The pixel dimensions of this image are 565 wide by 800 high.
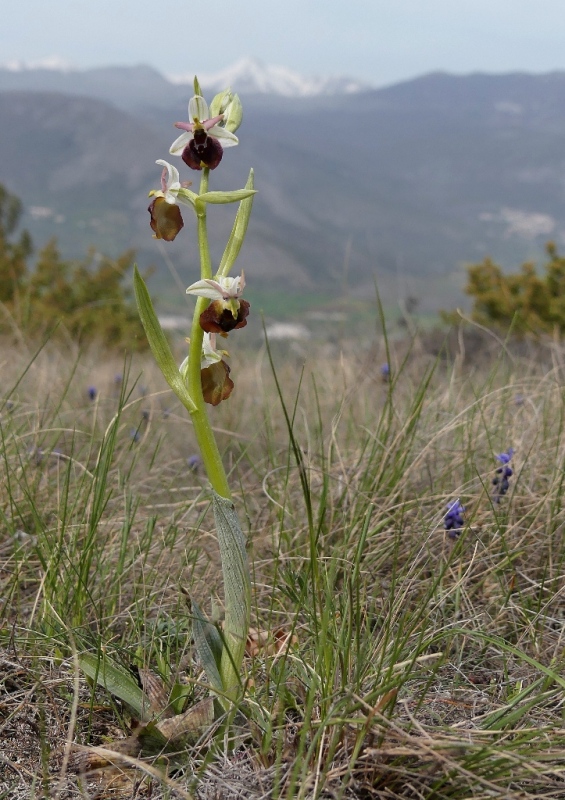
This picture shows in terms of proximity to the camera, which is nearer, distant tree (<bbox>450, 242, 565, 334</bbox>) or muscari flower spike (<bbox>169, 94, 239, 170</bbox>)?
muscari flower spike (<bbox>169, 94, 239, 170</bbox>)

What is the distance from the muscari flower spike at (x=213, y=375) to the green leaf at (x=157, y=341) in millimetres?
51

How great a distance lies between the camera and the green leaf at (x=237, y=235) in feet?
5.66

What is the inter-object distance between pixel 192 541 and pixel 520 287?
1371 centimetres

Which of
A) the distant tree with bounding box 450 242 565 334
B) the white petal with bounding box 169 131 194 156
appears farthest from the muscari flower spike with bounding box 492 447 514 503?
the distant tree with bounding box 450 242 565 334

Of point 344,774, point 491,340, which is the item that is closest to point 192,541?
point 344,774

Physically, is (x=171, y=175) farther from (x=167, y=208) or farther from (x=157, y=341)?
(x=157, y=341)

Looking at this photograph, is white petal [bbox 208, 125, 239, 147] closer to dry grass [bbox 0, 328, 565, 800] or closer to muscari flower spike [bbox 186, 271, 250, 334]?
muscari flower spike [bbox 186, 271, 250, 334]

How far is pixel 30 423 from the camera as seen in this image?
10.7 ft

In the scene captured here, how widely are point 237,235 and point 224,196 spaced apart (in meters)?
0.13

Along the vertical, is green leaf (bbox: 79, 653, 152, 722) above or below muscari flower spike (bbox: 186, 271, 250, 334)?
below

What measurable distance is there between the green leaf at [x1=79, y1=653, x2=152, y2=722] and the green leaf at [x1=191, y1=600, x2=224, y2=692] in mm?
156

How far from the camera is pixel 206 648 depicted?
5.49ft

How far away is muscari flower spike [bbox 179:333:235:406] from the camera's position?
5.77ft

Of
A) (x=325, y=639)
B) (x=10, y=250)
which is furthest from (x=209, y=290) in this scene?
(x=10, y=250)
